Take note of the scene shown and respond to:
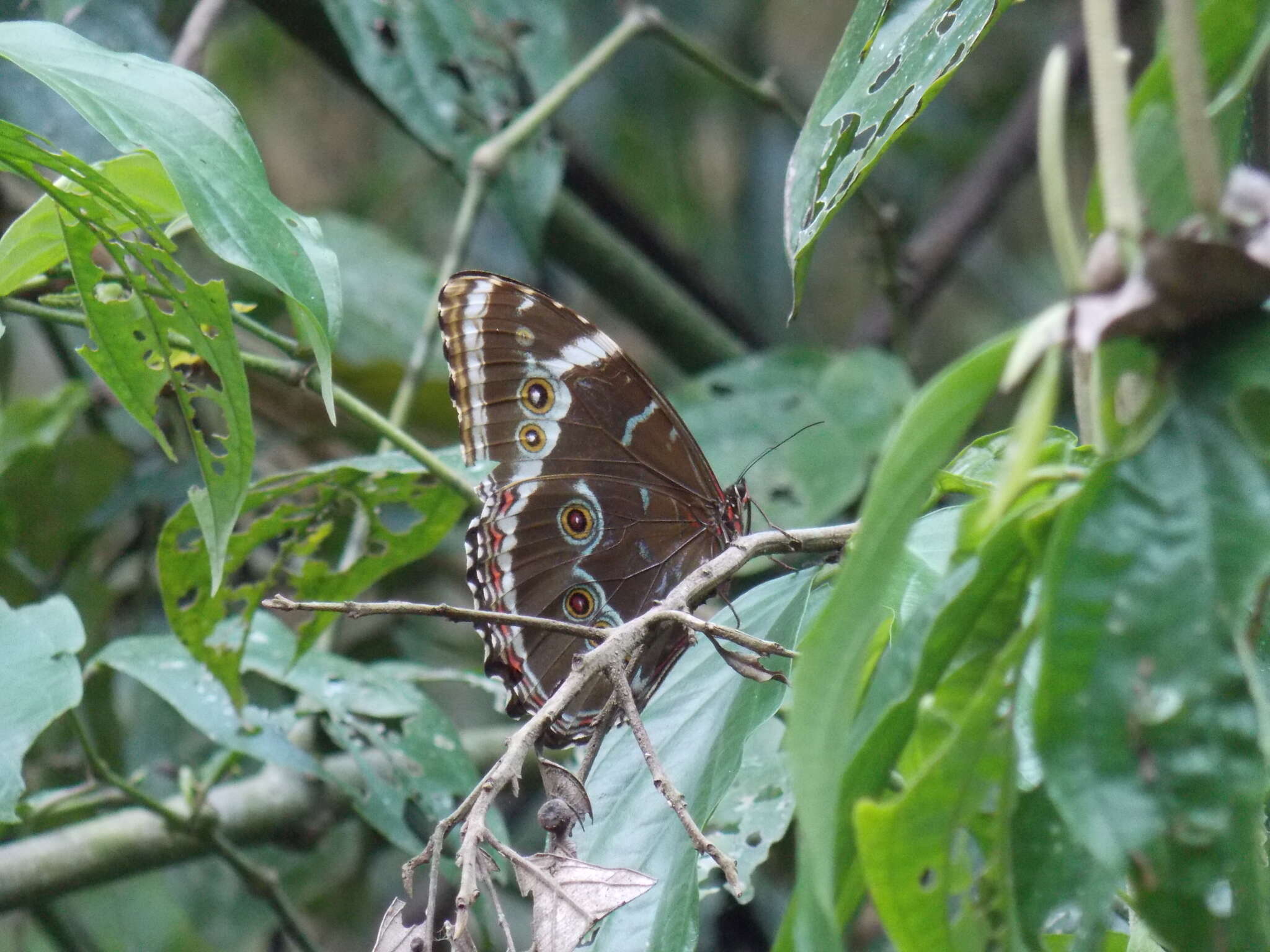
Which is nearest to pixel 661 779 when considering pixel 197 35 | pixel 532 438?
pixel 532 438

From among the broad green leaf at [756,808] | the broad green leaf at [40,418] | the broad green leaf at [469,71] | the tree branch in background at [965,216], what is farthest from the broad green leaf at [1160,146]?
the tree branch in background at [965,216]

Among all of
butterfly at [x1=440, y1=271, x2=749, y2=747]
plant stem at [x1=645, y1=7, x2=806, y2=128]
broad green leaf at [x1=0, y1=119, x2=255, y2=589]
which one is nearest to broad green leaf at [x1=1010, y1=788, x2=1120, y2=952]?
broad green leaf at [x1=0, y1=119, x2=255, y2=589]

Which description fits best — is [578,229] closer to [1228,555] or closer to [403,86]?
[403,86]

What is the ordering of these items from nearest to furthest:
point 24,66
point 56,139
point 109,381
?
point 24,66
point 109,381
point 56,139

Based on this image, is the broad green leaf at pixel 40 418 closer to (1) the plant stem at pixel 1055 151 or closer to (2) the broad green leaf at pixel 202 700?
(2) the broad green leaf at pixel 202 700

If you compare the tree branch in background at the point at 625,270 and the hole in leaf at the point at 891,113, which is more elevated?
the hole in leaf at the point at 891,113

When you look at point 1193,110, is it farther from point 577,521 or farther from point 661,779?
point 577,521

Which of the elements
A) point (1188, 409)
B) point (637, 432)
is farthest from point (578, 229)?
point (1188, 409)
